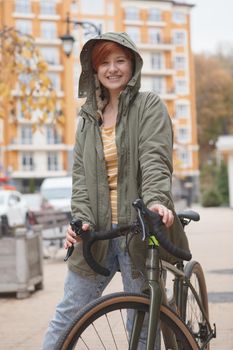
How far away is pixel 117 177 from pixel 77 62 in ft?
252

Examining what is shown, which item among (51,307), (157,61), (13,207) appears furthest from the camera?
(157,61)

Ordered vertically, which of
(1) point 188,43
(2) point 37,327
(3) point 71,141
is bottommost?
(2) point 37,327

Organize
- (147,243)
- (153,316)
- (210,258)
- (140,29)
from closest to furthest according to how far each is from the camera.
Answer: (153,316) → (147,243) → (210,258) → (140,29)

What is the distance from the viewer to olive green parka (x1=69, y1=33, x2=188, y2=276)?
3564 millimetres

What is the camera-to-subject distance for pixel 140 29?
84438 millimetres

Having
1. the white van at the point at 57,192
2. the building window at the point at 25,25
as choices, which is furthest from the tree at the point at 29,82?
the building window at the point at 25,25

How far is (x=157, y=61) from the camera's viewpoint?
85.4 m

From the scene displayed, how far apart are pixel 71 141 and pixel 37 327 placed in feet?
235

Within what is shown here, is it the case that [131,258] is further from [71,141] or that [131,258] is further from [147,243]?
[71,141]

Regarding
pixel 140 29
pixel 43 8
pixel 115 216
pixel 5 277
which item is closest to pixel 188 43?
pixel 140 29

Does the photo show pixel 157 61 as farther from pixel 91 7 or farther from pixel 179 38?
pixel 91 7

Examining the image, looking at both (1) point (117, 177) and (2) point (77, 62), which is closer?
(1) point (117, 177)

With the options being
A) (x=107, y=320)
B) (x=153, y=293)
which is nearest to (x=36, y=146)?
(x=107, y=320)

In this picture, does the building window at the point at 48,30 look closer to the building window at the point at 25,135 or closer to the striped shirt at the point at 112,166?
the building window at the point at 25,135
